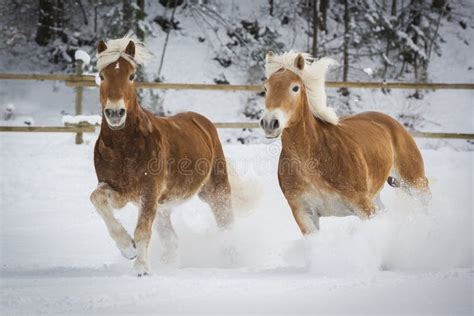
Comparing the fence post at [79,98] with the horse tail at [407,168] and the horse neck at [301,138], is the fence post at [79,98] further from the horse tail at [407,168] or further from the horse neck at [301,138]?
the horse neck at [301,138]

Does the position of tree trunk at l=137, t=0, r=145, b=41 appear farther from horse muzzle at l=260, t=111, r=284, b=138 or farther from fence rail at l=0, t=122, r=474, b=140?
horse muzzle at l=260, t=111, r=284, b=138

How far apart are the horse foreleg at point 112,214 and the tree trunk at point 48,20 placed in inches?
574

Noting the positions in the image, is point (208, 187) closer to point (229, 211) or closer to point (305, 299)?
point (229, 211)

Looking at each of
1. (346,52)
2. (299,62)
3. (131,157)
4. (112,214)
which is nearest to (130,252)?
(112,214)

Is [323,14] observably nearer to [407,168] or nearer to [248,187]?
[248,187]

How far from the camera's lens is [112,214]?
4875 millimetres

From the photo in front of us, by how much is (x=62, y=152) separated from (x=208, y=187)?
15.4ft

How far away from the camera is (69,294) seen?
372cm

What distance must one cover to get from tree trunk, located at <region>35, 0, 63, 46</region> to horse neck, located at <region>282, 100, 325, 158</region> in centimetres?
1465

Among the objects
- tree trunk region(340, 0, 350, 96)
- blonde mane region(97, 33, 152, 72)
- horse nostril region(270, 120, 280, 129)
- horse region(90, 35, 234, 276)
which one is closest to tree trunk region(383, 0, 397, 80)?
tree trunk region(340, 0, 350, 96)

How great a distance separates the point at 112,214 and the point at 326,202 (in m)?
1.58

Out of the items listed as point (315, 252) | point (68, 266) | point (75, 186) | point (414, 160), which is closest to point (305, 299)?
point (315, 252)

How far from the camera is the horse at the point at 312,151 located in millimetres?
4980

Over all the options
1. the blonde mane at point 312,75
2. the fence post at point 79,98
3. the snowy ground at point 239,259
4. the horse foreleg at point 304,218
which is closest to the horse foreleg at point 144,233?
the snowy ground at point 239,259
